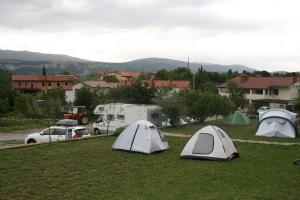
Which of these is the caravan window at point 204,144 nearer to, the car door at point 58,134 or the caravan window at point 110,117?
the car door at point 58,134

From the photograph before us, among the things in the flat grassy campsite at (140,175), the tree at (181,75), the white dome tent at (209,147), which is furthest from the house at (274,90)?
the flat grassy campsite at (140,175)

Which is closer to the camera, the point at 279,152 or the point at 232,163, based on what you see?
the point at 232,163

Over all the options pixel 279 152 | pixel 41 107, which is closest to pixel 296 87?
pixel 41 107

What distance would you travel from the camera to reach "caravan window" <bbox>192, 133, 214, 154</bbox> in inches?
543

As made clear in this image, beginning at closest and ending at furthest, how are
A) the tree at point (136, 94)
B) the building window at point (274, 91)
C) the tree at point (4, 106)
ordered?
1. the tree at point (136, 94)
2. the tree at point (4, 106)
3. the building window at point (274, 91)

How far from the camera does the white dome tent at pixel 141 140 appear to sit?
15.1 meters

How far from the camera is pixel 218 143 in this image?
1377 centimetres

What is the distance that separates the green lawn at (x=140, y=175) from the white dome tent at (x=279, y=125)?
641 centimetres

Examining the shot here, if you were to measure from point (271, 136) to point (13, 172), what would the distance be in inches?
593

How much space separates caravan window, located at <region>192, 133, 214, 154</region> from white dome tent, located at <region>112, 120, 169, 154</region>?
190cm

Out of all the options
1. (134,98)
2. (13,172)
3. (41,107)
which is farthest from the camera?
(41,107)

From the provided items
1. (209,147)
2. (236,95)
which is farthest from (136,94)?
(209,147)

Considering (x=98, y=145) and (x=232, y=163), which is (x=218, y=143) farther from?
(x=98, y=145)

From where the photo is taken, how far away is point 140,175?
11273 mm
